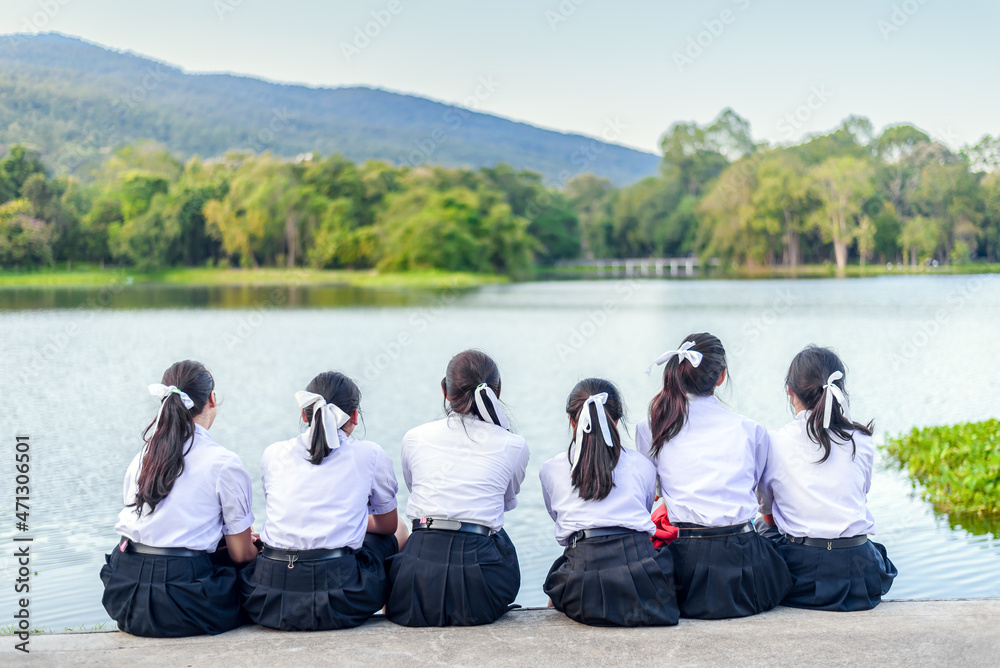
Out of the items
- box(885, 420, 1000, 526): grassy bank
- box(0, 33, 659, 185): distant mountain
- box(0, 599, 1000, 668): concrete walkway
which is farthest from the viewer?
box(0, 33, 659, 185): distant mountain

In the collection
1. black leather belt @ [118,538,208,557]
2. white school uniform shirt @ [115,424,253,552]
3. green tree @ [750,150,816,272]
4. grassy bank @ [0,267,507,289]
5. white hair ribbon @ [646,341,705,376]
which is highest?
green tree @ [750,150,816,272]

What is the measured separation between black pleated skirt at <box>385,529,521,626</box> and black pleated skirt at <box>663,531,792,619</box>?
1.89ft

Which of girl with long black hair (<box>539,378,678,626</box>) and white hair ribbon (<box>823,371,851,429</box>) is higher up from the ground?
white hair ribbon (<box>823,371,851,429</box>)

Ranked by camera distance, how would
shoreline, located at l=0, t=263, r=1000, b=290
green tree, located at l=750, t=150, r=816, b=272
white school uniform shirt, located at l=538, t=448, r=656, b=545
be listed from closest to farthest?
white school uniform shirt, located at l=538, t=448, r=656, b=545 < shoreline, located at l=0, t=263, r=1000, b=290 < green tree, located at l=750, t=150, r=816, b=272

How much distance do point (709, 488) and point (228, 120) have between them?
384ft

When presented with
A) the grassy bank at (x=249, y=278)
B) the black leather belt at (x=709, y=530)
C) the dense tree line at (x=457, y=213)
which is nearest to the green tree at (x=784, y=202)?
the dense tree line at (x=457, y=213)

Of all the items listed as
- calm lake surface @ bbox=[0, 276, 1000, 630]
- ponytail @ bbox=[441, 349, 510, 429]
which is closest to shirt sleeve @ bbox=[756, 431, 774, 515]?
ponytail @ bbox=[441, 349, 510, 429]

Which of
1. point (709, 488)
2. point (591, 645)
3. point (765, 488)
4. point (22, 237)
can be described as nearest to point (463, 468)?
point (591, 645)

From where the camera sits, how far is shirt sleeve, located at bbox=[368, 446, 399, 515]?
2957 millimetres

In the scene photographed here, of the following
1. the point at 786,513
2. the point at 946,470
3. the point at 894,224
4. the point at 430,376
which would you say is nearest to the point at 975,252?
the point at 894,224

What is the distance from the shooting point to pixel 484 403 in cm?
288

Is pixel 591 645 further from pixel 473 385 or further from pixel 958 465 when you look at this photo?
pixel 958 465

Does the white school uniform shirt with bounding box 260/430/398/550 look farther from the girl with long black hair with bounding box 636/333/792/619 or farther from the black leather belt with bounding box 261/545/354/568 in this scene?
the girl with long black hair with bounding box 636/333/792/619

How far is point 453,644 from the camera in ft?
8.62
